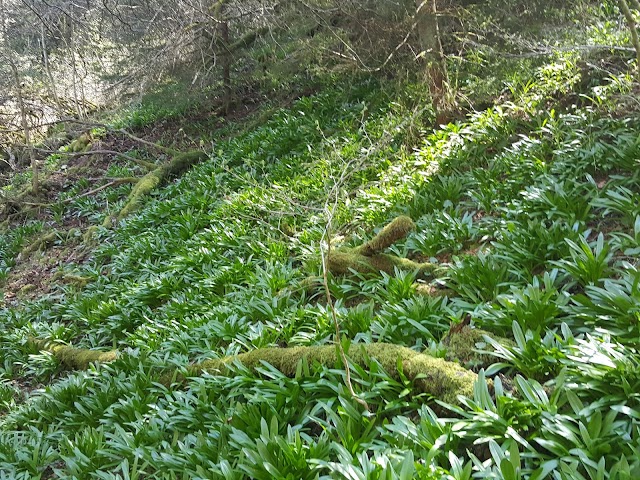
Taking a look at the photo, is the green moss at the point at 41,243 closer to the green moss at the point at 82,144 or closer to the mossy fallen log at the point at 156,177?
the mossy fallen log at the point at 156,177

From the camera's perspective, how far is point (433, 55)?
6574mm

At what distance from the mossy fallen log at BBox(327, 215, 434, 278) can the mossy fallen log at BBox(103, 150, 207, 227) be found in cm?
588

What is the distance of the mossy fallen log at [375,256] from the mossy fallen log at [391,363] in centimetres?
126

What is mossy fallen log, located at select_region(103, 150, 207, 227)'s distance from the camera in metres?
9.24

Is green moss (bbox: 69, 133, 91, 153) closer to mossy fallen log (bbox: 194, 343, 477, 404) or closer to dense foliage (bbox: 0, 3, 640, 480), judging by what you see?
dense foliage (bbox: 0, 3, 640, 480)

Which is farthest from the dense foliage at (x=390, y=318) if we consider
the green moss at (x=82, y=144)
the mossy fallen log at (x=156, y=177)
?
the green moss at (x=82, y=144)

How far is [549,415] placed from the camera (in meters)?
2.12

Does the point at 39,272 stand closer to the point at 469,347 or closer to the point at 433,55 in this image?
the point at 433,55

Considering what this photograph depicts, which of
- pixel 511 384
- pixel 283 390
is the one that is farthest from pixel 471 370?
pixel 283 390

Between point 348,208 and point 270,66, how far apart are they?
606 cm

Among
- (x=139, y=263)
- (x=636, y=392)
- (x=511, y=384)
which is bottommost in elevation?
(x=139, y=263)

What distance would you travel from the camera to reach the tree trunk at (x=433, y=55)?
646 centimetres

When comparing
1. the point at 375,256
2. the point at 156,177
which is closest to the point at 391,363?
the point at 375,256

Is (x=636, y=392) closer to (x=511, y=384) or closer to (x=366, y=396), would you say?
(x=511, y=384)
